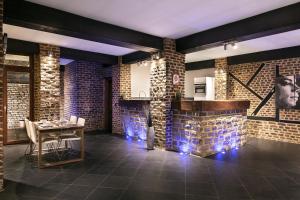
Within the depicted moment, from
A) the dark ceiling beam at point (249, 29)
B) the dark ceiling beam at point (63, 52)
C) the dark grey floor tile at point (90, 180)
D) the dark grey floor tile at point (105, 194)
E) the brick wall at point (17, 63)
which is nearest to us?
the dark grey floor tile at point (105, 194)

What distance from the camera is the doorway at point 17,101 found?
643 centimetres

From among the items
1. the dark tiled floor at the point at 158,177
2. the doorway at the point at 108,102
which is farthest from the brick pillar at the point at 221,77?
the doorway at the point at 108,102

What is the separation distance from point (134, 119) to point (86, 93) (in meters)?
2.59

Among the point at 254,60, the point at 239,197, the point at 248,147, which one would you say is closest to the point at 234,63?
the point at 254,60

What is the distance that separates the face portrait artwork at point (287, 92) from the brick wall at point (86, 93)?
21.4ft

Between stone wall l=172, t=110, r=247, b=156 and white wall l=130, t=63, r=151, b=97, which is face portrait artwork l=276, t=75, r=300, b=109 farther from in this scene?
white wall l=130, t=63, r=151, b=97

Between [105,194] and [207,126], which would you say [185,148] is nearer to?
[207,126]

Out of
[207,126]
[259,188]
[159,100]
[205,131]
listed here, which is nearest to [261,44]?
[207,126]

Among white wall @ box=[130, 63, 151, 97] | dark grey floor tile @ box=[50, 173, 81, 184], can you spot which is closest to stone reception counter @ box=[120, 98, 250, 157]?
white wall @ box=[130, 63, 151, 97]

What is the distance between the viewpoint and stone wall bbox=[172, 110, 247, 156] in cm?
530

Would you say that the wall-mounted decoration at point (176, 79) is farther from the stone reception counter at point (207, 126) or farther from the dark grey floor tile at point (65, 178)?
the dark grey floor tile at point (65, 178)

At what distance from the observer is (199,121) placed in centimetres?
527

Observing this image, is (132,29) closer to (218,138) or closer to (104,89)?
(218,138)

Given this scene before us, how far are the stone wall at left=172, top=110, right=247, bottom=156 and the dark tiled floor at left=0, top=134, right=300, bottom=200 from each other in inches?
12.0
